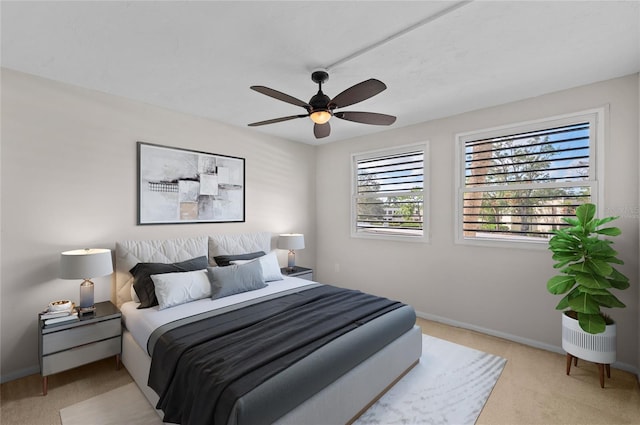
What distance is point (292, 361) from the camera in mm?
1812

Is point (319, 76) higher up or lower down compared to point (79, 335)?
higher up

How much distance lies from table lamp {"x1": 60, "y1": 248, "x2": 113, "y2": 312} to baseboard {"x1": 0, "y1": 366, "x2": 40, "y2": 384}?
712 mm

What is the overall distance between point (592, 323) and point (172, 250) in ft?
13.2

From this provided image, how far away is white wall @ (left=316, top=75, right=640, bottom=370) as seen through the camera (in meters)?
2.71

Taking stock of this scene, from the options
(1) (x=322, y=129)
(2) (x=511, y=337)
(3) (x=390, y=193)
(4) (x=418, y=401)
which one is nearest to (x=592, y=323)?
(2) (x=511, y=337)

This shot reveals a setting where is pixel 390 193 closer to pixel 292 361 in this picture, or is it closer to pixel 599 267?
pixel 599 267

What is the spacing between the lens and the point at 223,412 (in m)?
1.51

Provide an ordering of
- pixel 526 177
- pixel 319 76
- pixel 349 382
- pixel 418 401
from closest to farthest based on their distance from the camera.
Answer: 1. pixel 349 382
2. pixel 418 401
3. pixel 319 76
4. pixel 526 177

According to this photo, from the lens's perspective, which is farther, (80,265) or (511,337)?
(511,337)

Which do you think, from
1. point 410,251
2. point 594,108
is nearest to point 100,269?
point 410,251

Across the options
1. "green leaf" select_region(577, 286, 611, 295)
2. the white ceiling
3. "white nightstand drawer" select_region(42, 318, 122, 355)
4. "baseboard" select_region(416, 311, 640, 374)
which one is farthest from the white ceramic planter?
"white nightstand drawer" select_region(42, 318, 122, 355)

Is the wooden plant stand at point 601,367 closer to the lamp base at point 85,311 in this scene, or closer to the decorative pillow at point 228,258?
the decorative pillow at point 228,258

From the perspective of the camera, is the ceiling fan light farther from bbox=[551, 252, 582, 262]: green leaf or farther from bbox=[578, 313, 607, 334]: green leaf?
bbox=[578, 313, 607, 334]: green leaf

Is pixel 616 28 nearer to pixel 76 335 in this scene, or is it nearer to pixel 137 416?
pixel 137 416
